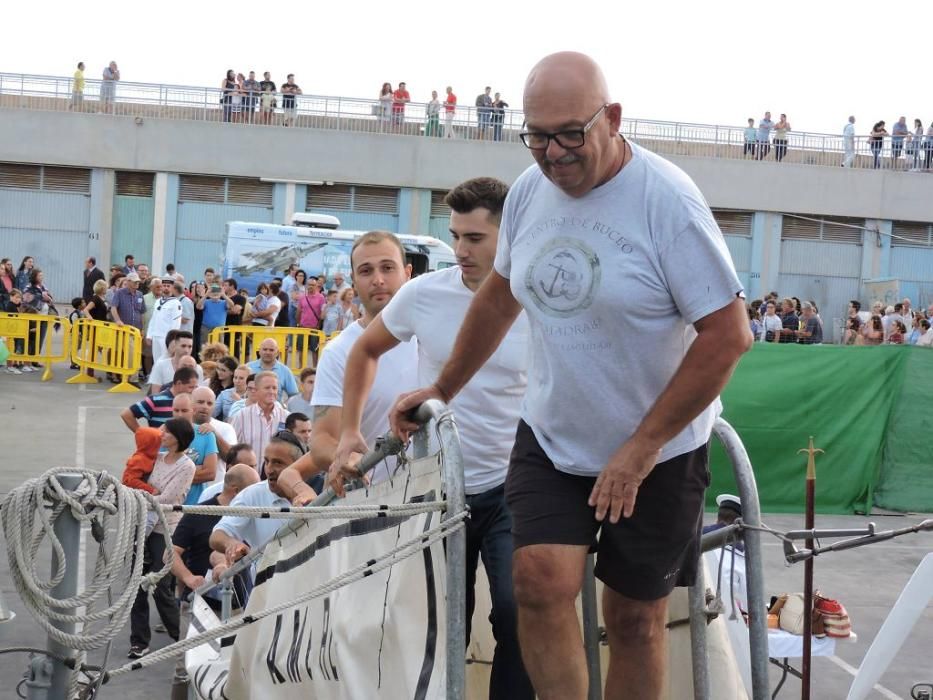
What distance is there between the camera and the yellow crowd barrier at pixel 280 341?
20594 mm

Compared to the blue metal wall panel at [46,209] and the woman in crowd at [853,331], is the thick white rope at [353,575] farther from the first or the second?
the blue metal wall panel at [46,209]

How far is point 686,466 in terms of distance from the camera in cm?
311

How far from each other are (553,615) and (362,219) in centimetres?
3525

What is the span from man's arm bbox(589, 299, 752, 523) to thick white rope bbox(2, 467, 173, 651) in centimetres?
109

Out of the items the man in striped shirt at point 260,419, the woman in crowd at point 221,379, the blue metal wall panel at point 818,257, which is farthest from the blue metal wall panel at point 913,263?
the man in striped shirt at point 260,419

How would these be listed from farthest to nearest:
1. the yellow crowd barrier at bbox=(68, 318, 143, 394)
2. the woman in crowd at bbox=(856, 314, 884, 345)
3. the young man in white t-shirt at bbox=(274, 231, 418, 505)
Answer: the woman in crowd at bbox=(856, 314, 884, 345) → the yellow crowd barrier at bbox=(68, 318, 143, 394) → the young man in white t-shirt at bbox=(274, 231, 418, 505)

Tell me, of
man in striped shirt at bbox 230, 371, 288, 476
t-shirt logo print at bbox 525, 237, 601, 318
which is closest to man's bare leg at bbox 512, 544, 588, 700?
t-shirt logo print at bbox 525, 237, 601, 318

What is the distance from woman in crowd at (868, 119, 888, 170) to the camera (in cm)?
3875

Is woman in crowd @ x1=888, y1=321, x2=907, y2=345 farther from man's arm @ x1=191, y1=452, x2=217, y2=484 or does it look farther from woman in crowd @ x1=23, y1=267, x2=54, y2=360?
man's arm @ x1=191, y1=452, x2=217, y2=484

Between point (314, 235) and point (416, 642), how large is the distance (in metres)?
24.2

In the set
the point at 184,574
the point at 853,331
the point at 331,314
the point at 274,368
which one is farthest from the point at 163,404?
the point at 853,331

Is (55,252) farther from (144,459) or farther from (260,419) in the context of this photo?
(144,459)

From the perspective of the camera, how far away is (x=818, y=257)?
131 ft

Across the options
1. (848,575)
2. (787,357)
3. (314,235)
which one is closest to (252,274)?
(314,235)
